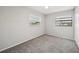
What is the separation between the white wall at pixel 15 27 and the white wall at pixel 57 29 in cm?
37

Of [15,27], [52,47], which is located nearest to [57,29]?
[52,47]

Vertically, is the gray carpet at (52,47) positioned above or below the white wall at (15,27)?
below

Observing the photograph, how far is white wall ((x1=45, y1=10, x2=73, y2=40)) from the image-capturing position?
6.99 ft

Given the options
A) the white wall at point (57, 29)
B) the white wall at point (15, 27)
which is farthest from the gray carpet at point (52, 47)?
the white wall at point (15, 27)

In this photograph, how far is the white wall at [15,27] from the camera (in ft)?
7.15

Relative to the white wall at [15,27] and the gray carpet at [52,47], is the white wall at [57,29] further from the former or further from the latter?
the white wall at [15,27]

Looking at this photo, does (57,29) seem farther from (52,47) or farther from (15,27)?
(15,27)

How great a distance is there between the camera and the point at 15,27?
8.46 feet

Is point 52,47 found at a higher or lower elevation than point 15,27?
lower

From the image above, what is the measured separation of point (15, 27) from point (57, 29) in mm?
1725

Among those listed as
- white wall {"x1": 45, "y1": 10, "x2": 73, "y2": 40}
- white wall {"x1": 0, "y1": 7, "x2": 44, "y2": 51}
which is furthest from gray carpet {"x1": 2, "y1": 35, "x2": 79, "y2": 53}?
white wall {"x1": 0, "y1": 7, "x2": 44, "y2": 51}

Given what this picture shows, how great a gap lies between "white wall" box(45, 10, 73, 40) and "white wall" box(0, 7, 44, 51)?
372 millimetres

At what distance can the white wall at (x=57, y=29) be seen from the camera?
2.13 metres
